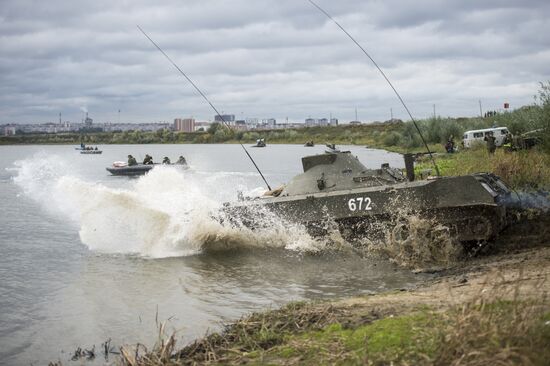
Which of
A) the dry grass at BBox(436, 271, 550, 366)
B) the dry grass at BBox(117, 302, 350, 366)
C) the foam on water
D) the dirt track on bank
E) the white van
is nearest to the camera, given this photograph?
the dry grass at BBox(436, 271, 550, 366)

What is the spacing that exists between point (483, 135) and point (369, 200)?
31.5 m

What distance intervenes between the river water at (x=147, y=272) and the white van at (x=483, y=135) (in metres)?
25.7

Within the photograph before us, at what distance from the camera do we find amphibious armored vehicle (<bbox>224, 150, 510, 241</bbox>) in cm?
1285

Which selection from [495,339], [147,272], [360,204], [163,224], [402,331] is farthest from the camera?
[163,224]

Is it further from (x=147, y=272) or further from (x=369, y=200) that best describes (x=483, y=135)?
(x=147, y=272)

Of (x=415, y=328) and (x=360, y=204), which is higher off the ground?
(x=360, y=204)

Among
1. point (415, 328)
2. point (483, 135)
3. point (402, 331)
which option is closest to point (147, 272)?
point (402, 331)

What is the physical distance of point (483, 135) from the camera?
42.8 meters

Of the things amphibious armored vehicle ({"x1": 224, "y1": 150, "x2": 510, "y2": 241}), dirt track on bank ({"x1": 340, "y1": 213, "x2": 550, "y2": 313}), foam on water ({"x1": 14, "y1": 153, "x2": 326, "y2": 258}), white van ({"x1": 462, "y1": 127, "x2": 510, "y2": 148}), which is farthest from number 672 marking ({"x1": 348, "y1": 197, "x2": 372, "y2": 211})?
white van ({"x1": 462, "y1": 127, "x2": 510, "y2": 148})

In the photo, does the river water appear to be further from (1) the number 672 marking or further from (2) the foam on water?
(1) the number 672 marking

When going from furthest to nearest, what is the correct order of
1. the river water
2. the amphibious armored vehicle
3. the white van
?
the white van, the amphibious armored vehicle, the river water

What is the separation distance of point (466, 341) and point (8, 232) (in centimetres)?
1988

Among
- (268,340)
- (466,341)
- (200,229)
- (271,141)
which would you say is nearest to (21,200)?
(200,229)

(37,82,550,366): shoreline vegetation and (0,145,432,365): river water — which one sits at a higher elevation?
(37,82,550,366): shoreline vegetation
